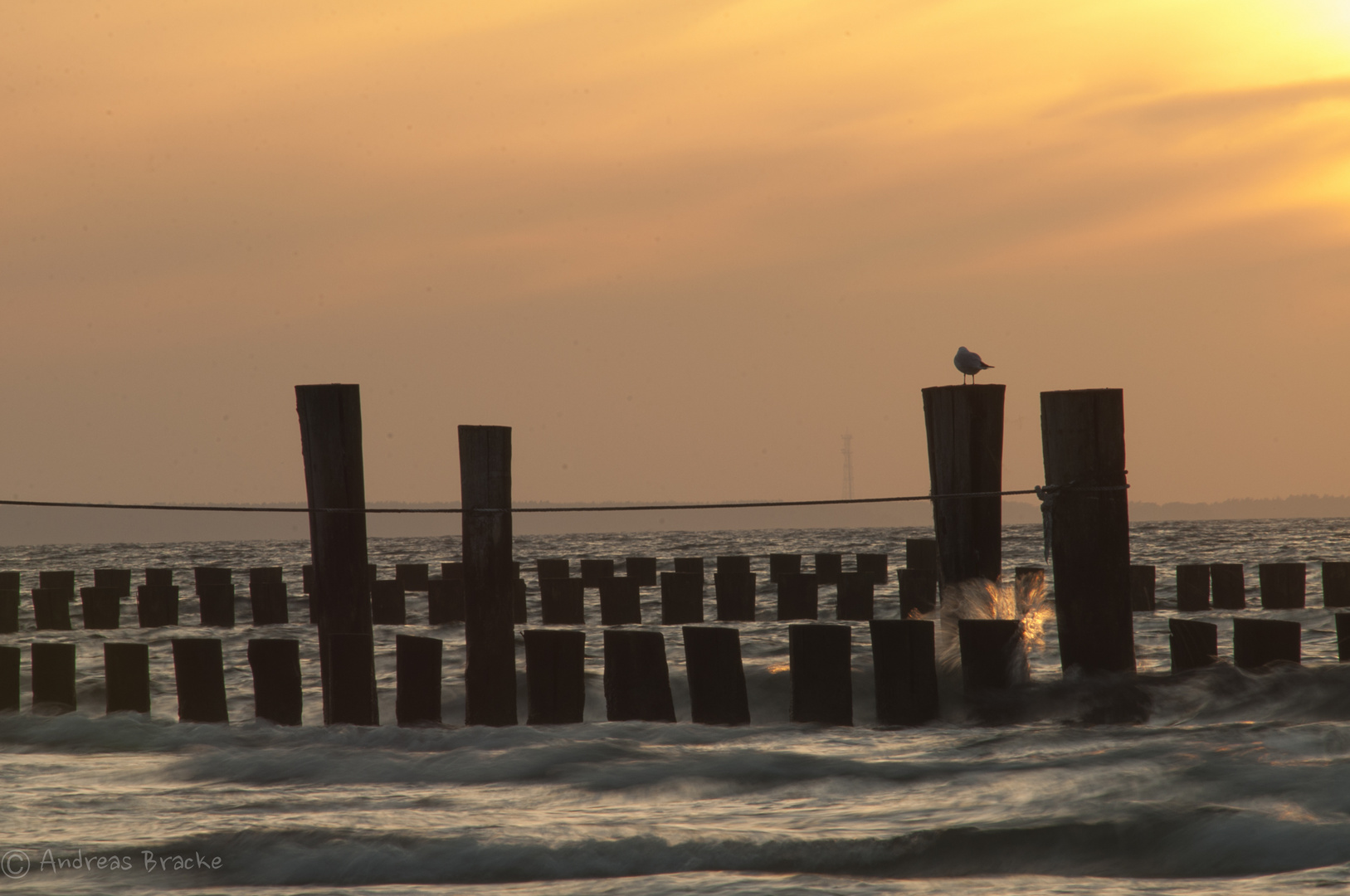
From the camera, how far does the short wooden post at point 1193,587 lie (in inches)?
649

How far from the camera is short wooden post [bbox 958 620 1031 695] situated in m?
7.55

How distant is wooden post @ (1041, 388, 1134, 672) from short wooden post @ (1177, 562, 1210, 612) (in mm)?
9468

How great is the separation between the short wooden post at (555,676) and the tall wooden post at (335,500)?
1.11 m

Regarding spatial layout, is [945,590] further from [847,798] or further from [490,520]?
[490,520]

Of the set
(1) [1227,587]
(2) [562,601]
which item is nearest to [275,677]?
(2) [562,601]

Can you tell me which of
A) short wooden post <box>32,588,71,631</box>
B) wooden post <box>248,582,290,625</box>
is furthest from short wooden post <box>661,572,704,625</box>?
short wooden post <box>32,588,71,631</box>

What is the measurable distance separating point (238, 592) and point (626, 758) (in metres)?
21.5

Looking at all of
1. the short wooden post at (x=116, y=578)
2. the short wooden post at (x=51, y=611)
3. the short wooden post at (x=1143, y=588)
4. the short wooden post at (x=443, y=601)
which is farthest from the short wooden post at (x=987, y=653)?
the short wooden post at (x=116, y=578)

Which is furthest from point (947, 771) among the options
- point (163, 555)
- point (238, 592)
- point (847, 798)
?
point (163, 555)

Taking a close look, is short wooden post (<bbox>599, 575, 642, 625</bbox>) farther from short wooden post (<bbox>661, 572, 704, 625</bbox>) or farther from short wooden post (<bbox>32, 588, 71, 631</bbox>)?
short wooden post (<bbox>32, 588, 71, 631</bbox>)

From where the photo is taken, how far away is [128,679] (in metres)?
8.84

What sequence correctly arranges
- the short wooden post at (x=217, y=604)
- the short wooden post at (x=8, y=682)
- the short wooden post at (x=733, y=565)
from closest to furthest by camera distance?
the short wooden post at (x=8, y=682), the short wooden post at (x=733, y=565), the short wooden post at (x=217, y=604)

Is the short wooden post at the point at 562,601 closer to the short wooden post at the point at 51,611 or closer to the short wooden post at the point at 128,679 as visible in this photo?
the short wooden post at the point at 51,611

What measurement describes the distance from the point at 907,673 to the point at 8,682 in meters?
6.12
